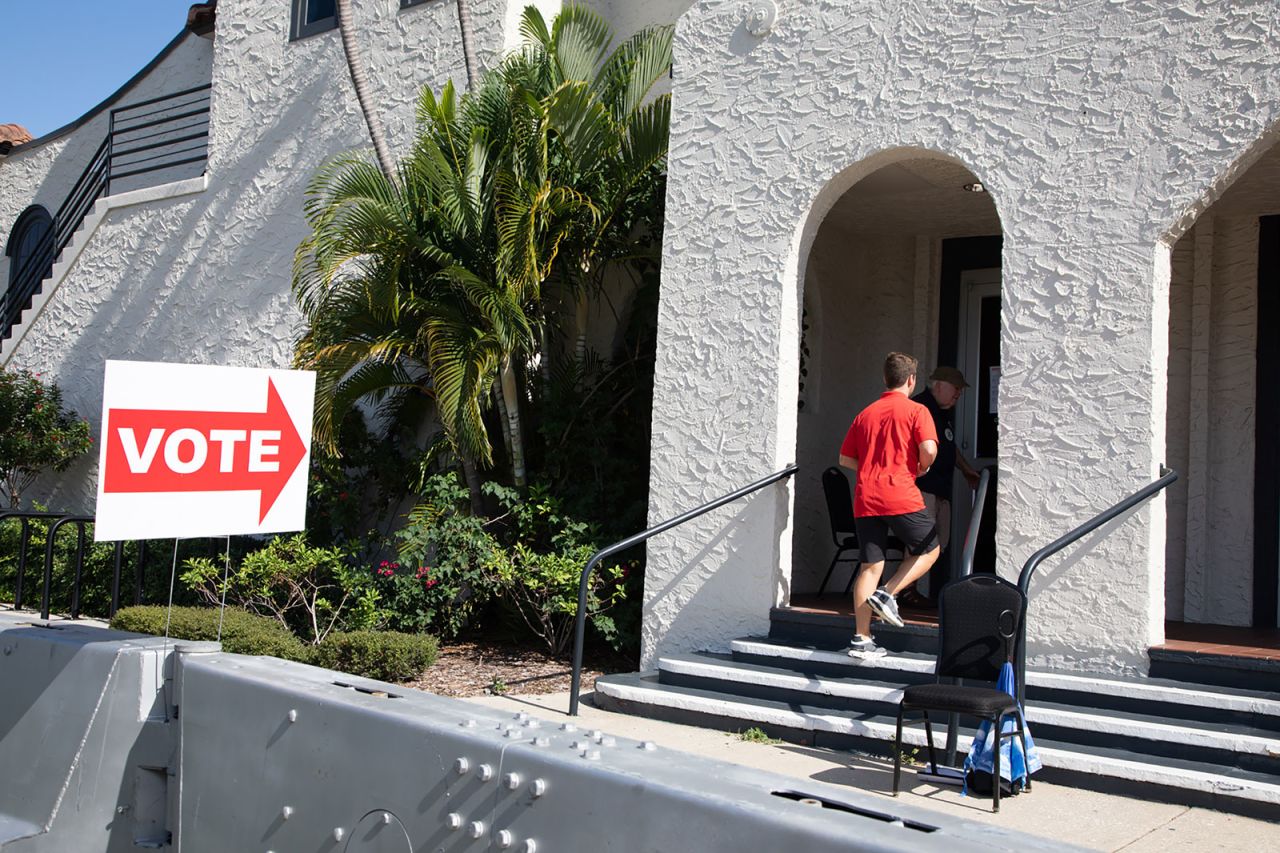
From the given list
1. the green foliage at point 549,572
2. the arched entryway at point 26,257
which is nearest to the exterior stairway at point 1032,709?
the green foliage at point 549,572

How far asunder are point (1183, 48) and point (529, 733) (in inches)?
227

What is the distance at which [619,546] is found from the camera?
7.43 m

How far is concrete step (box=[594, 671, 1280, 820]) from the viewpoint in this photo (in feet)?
17.7

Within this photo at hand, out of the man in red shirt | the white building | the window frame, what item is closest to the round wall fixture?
the white building

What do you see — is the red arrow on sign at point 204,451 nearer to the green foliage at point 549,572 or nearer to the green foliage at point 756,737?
the green foliage at point 756,737

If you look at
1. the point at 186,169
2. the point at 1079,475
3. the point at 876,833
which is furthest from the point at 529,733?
the point at 186,169

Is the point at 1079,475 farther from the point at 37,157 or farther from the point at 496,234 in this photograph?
the point at 37,157

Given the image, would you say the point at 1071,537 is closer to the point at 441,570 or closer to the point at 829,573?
the point at 829,573

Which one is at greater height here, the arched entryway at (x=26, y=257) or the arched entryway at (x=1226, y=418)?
the arched entryway at (x=26, y=257)

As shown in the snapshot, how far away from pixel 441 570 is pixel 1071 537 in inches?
192

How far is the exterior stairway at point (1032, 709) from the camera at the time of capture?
5.55 metres

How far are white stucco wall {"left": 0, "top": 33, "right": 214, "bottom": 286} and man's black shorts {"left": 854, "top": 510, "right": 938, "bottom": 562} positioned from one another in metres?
12.4

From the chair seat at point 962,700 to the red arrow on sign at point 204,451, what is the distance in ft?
9.53

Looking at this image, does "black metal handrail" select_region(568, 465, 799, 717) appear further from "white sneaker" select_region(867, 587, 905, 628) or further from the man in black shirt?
"white sneaker" select_region(867, 587, 905, 628)
